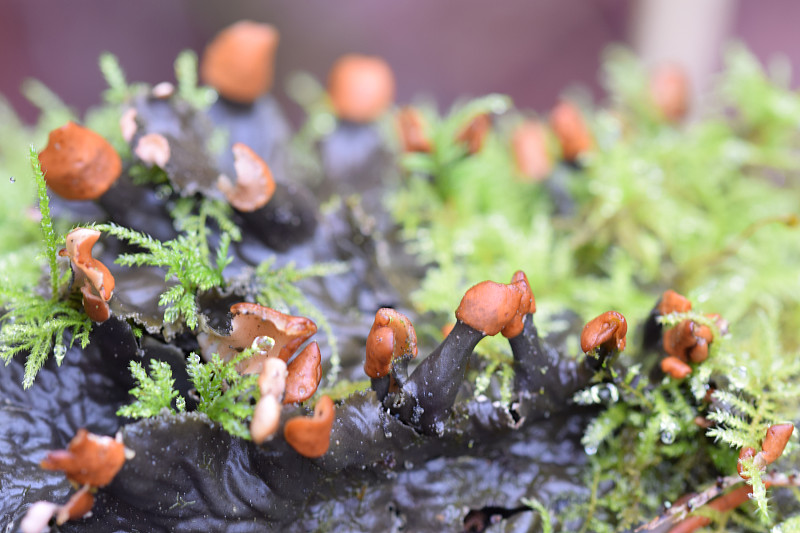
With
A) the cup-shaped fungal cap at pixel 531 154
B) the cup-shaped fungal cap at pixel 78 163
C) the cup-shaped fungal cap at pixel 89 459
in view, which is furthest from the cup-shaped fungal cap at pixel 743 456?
the cup-shaped fungal cap at pixel 78 163

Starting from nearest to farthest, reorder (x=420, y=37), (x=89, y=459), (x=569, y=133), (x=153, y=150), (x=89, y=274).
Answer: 1. (x=89, y=459)
2. (x=89, y=274)
3. (x=153, y=150)
4. (x=569, y=133)
5. (x=420, y=37)

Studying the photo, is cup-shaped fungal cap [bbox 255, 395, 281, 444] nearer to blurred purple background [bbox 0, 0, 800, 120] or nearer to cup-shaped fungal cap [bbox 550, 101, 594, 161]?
cup-shaped fungal cap [bbox 550, 101, 594, 161]

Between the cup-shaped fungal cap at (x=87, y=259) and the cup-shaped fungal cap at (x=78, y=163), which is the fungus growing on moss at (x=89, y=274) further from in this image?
the cup-shaped fungal cap at (x=78, y=163)

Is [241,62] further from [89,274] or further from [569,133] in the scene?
[569,133]

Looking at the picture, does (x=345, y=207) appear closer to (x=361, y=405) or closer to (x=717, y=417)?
(x=361, y=405)

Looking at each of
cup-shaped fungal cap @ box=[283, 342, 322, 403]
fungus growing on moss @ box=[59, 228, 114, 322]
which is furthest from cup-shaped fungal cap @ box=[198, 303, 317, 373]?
fungus growing on moss @ box=[59, 228, 114, 322]

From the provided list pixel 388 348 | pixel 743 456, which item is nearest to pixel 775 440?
pixel 743 456

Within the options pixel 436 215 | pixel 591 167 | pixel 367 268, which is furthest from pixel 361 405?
pixel 591 167
